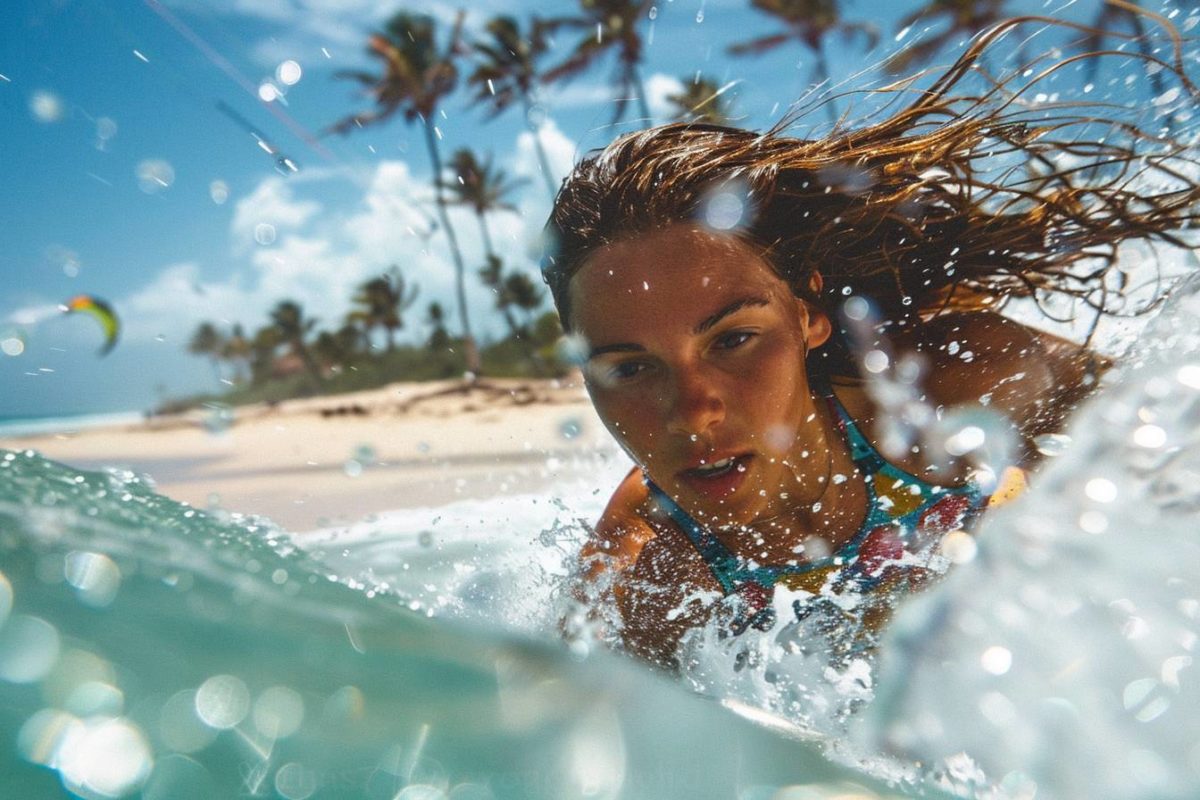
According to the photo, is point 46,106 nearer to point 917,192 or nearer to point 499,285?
point 499,285

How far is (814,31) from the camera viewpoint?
217 cm

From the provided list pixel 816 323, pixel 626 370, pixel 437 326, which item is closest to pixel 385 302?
pixel 437 326

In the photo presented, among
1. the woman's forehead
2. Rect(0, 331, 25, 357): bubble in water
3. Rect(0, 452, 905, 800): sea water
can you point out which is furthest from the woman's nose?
Rect(0, 331, 25, 357): bubble in water

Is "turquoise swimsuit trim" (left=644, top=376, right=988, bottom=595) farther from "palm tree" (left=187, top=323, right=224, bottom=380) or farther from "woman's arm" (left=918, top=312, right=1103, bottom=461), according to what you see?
"palm tree" (left=187, top=323, right=224, bottom=380)

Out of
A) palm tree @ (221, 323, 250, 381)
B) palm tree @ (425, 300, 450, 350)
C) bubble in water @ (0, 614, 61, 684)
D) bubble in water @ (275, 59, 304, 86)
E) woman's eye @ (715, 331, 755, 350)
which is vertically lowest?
bubble in water @ (0, 614, 61, 684)

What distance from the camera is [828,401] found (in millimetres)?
2168

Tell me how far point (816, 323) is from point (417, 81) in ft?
3.79

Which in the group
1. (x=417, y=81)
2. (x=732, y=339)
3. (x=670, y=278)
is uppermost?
(x=417, y=81)

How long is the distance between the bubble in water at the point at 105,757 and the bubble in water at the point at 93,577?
0.38 m

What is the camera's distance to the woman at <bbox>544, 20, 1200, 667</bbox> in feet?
6.20

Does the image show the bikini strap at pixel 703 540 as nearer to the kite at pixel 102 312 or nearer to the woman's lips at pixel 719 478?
the woman's lips at pixel 719 478

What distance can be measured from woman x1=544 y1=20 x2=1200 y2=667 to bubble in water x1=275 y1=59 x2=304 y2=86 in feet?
2.20

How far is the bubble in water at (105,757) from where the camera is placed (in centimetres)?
96

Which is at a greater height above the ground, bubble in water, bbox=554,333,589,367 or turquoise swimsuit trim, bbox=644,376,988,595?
bubble in water, bbox=554,333,589,367
